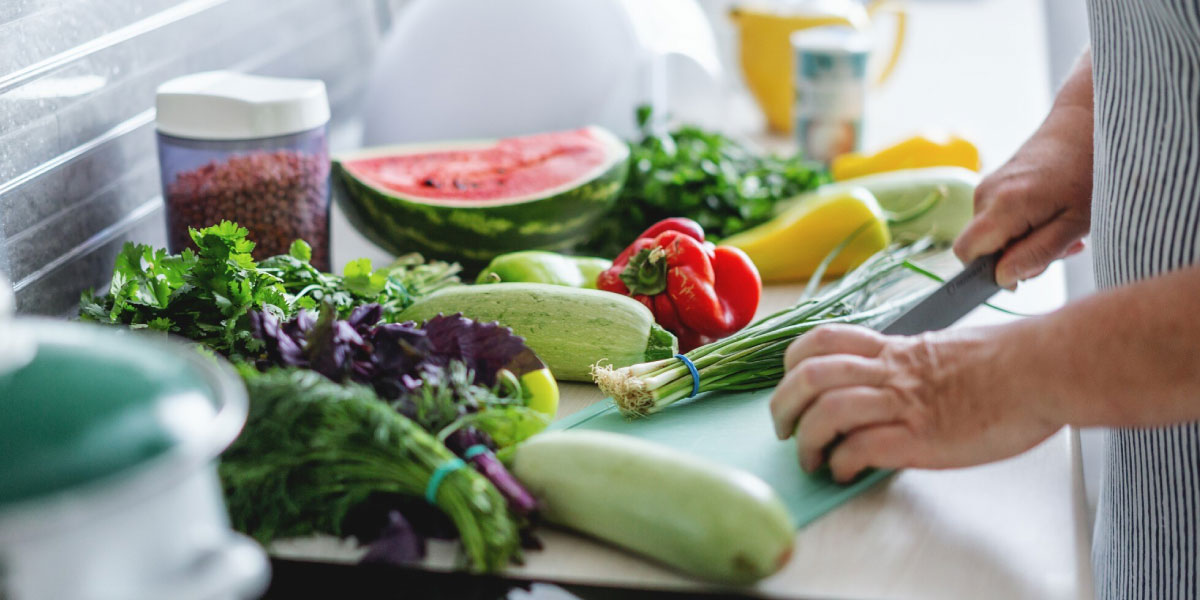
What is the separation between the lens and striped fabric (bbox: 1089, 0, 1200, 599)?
93 centimetres

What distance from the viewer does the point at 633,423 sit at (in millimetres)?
1048

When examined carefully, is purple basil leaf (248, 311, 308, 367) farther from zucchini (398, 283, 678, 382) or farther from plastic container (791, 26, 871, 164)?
plastic container (791, 26, 871, 164)

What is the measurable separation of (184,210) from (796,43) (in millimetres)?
1240

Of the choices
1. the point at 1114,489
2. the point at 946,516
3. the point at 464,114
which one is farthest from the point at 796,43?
the point at 946,516

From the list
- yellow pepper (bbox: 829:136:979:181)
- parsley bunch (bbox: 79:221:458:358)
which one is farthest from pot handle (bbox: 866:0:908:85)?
parsley bunch (bbox: 79:221:458:358)

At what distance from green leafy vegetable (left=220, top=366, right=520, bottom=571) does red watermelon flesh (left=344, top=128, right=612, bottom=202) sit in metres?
0.68

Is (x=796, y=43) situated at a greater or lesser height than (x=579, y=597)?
greater

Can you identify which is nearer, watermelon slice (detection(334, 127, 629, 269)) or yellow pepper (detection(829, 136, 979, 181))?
watermelon slice (detection(334, 127, 629, 269))

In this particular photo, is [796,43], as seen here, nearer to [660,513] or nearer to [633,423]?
[633,423]

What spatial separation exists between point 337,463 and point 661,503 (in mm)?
253

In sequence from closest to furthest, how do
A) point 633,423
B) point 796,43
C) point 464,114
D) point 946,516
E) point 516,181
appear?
point 946,516
point 633,423
point 516,181
point 464,114
point 796,43

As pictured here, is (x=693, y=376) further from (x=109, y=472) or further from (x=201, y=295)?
(x=109, y=472)

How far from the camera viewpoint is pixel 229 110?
1.19 metres

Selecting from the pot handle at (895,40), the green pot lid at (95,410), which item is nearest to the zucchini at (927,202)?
the pot handle at (895,40)
